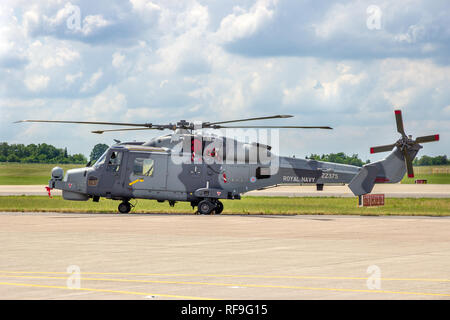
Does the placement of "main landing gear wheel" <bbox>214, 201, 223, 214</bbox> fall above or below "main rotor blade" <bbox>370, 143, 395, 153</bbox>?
below

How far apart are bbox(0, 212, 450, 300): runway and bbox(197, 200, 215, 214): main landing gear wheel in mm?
6747

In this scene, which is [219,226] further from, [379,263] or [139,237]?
[379,263]

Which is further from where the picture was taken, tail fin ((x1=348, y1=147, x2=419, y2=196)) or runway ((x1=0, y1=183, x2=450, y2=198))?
runway ((x1=0, y1=183, x2=450, y2=198))

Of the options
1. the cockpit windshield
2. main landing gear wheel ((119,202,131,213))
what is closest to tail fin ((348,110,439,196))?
main landing gear wheel ((119,202,131,213))

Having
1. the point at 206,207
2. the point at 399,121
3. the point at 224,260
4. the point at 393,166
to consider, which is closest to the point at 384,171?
the point at 393,166

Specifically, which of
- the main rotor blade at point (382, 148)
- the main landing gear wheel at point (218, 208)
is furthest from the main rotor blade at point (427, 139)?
the main landing gear wheel at point (218, 208)

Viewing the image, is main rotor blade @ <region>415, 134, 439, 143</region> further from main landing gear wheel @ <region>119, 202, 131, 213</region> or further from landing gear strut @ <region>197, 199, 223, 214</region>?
main landing gear wheel @ <region>119, 202, 131, 213</region>

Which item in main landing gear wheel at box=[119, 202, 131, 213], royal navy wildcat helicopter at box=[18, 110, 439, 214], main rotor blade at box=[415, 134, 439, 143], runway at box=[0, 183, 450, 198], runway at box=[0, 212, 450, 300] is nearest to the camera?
runway at box=[0, 212, 450, 300]

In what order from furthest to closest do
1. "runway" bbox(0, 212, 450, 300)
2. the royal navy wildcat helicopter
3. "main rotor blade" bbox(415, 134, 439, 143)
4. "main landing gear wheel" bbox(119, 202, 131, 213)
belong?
1. "main landing gear wheel" bbox(119, 202, 131, 213)
2. the royal navy wildcat helicopter
3. "main rotor blade" bbox(415, 134, 439, 143)
4. "runway" bbox(0, 212, 450, 300)

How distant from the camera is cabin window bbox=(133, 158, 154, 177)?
3575 cm

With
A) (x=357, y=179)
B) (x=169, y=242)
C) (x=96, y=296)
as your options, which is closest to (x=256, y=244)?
(x=169, y=242)

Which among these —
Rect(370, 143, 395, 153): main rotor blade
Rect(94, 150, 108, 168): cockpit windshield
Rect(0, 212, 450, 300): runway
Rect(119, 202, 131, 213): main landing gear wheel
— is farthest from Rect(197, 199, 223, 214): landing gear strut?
Rect(370, 143, 395, 153): main rotor blade

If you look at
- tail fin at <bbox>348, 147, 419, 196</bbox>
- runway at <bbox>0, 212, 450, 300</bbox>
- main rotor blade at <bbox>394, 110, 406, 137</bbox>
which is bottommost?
runway at <bbox>0, 212, 450, 300</bbox>

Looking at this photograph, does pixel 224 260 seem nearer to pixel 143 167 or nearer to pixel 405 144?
pixel 143 167
